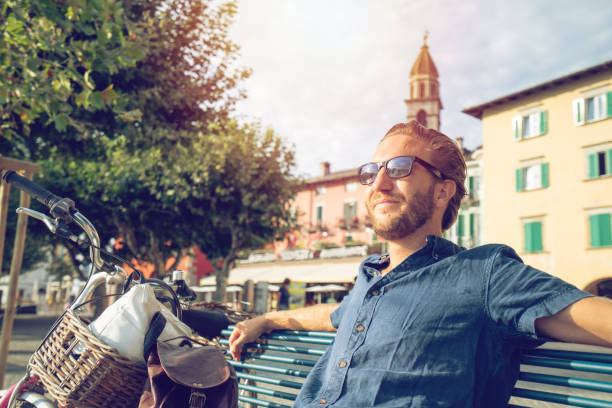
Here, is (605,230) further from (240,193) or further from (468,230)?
(240,193)

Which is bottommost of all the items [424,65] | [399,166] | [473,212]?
[399,166]

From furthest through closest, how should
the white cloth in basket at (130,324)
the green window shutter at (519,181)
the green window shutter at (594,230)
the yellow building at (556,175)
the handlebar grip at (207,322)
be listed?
the green window shutter at (519,181), the yellow building at (556,175), the green window shutter at (594,230), the handlebar grip at (207,322), the white cloth in basket at (130,324)

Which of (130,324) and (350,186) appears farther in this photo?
(350,186)

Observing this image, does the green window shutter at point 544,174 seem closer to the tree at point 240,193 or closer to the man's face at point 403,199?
the tree at point 240,193

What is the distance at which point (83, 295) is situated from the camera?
2.26 metres

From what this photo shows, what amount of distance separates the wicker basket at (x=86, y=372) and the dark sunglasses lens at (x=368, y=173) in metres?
1.16

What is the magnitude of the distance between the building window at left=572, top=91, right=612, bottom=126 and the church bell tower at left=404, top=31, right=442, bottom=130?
29182 mm

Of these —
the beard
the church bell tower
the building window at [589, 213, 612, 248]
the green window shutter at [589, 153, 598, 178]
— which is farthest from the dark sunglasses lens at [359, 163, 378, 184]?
the church bell tower

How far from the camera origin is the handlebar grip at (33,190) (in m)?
2.32

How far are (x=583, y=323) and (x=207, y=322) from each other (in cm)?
179

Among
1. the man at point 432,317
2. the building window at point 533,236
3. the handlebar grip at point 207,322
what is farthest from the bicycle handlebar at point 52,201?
the building window at point 533,236

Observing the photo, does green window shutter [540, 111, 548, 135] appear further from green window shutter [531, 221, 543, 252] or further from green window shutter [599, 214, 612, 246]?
green window shutter [599, 214, 612, 246]

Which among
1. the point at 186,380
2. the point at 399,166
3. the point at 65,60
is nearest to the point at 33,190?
the point at 186,380

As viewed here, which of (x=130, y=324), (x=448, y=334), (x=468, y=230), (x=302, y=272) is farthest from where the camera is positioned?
(x=302, y=272)
